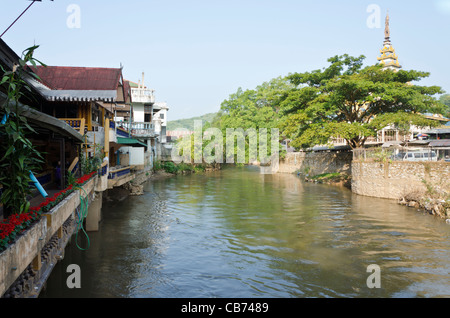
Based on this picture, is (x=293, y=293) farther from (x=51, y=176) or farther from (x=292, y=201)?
(x=292, y=201)

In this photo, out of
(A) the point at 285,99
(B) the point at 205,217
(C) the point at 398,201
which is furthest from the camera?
(A) the point at 285,99

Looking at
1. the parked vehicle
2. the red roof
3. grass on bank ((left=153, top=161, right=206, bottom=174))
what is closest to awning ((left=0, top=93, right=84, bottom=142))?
the red roof

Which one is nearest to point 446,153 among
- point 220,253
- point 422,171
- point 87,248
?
point 422,171

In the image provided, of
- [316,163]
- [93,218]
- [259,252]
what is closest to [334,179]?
[316,163]

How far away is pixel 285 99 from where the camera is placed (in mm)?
35688

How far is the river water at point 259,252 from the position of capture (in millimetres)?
10039

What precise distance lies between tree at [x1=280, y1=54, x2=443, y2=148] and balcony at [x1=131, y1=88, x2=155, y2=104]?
52.8ft

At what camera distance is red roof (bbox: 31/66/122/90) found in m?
20.9

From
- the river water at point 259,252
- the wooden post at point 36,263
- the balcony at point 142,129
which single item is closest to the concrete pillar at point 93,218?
the river water at point 259,252

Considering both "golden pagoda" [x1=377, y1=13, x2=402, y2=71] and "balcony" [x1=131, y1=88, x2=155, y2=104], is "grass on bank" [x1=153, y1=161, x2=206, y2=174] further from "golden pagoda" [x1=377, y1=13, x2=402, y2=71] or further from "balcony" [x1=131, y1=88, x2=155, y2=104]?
"golden pagoda" [x1=377, y1=13, x2=402, y2=71]

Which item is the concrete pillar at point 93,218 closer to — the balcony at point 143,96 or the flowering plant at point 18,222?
the flowering plant at point 18,222

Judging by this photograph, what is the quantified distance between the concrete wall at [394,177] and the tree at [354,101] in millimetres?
3634

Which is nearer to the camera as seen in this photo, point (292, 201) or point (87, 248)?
point (87, 248)

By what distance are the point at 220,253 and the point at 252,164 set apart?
60.0 m
